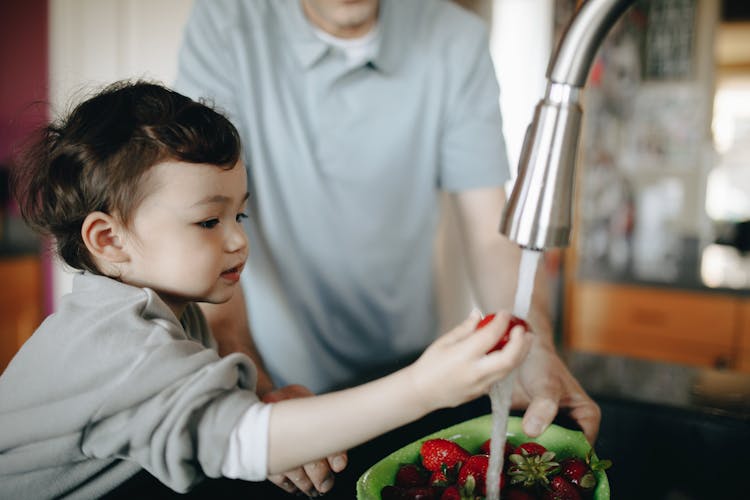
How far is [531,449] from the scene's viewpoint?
668 millimetres

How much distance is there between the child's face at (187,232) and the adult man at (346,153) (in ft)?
1.09

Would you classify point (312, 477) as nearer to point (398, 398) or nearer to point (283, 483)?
point (283, 483)

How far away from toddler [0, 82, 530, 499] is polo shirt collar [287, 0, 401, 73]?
0.38 meters

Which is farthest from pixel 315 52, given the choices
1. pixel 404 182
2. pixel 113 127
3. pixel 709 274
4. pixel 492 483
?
pixel 709 274

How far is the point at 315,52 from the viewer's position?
3.32ft

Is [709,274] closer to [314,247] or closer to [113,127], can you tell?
[314,247]

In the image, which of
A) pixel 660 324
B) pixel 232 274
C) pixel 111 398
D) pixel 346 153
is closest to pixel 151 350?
pixel 111 398

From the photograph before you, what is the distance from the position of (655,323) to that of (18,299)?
2.73 metres

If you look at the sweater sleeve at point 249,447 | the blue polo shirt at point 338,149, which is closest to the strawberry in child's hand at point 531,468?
the sweater sleeve at point 249,447

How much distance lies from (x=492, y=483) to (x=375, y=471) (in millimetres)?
107

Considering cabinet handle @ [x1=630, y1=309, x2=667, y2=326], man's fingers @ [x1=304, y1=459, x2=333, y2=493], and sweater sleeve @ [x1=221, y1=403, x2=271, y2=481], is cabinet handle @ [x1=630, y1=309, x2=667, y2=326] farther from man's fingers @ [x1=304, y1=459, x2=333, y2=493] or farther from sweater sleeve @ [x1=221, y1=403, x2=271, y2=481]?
sweater sleeve @ [x1=221, y1=403, x2=271, y2=481]

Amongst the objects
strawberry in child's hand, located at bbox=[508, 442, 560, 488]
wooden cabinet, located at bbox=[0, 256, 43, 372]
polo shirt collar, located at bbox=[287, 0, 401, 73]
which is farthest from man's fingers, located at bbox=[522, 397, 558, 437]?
wooden cabinet, located at bbox=[0, 256, 43, 372]

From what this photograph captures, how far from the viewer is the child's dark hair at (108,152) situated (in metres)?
0.62

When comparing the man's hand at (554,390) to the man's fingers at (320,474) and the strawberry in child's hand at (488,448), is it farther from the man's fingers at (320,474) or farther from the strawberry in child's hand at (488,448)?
the man's fingers at (320,474)
